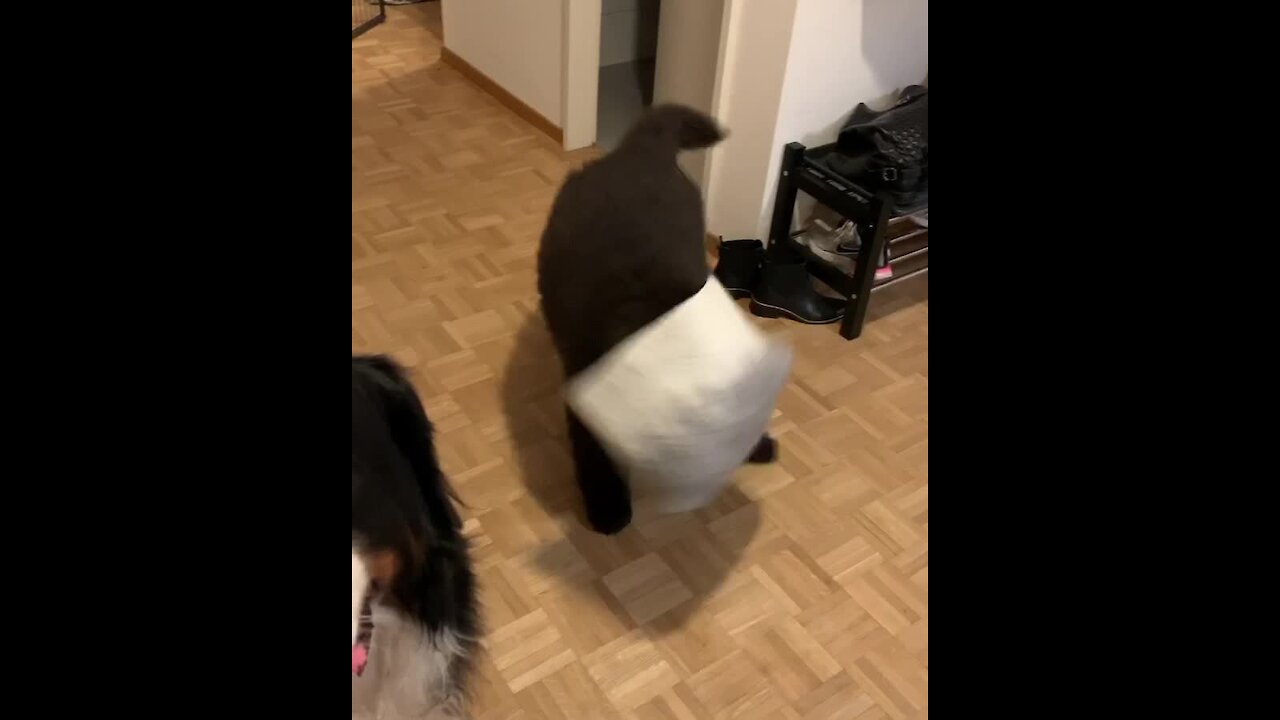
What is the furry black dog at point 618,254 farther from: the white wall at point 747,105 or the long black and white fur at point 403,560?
the white wall at point 747,105

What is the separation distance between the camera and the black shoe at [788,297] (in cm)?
201

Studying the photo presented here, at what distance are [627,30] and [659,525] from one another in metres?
2.15

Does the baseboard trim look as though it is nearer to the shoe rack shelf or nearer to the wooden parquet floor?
the wooden parquet floor

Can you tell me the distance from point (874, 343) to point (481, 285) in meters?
0.93

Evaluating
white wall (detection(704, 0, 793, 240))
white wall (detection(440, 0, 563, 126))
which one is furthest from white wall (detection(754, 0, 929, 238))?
white wall (detection(440, 0, 563, 126))

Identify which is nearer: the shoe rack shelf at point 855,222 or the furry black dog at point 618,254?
the furry black dog at point 618,254

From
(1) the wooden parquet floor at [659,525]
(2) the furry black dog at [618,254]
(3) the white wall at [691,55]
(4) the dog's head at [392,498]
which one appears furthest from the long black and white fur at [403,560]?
(3) the white wall at [691,55]

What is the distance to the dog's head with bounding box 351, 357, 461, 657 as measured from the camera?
74cm

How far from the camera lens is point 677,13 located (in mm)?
2281

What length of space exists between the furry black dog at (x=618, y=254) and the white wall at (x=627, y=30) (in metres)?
1.70
